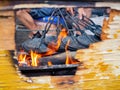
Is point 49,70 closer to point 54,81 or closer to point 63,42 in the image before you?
point 54,81

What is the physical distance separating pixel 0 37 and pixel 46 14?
0.50 m

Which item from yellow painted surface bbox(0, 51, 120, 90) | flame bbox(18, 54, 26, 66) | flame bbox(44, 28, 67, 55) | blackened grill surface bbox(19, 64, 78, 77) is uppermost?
flame bbox(44, 28, 67, 55)

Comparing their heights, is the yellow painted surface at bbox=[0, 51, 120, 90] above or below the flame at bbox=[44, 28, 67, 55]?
below

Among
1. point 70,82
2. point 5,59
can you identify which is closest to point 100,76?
point 70,82

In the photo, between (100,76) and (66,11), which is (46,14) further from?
(100,76)

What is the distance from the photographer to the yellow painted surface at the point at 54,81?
3.94 m

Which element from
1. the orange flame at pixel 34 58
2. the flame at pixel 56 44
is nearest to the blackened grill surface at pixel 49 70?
the orange flame at pixel 34 58

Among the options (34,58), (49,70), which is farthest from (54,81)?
(34,58)

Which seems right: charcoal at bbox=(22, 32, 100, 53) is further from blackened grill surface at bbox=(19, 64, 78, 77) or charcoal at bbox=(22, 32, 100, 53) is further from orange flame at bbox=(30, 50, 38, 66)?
blackened grill surface at bbox=(19, 64, 78, 77)

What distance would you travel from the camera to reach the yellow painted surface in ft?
12.9

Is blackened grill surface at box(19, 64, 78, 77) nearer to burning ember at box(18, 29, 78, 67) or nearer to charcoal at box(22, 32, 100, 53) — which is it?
burning ember at box(18, 29, 78, 67)

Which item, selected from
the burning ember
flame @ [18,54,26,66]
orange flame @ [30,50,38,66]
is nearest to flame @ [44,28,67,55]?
the burning ember

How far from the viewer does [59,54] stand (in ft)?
13.1

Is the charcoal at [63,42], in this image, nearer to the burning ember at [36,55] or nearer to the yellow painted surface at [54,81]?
the burning ember at [36,55]
